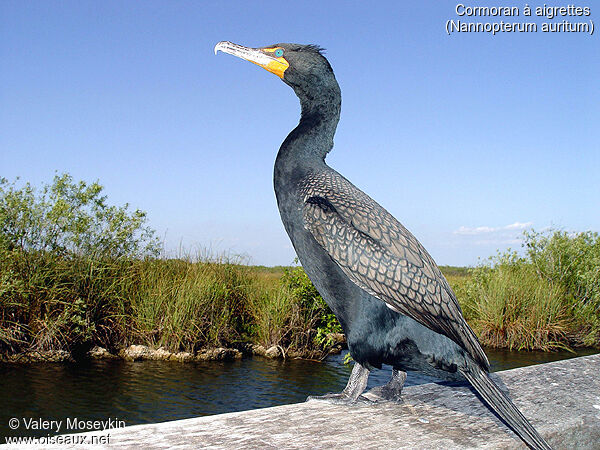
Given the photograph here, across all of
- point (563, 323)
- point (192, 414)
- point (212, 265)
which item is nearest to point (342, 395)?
point (192, 414)

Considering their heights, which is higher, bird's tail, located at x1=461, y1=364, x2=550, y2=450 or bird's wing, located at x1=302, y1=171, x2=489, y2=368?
bird's wing, located at x1=302, y1=171, x2=489, y2=368

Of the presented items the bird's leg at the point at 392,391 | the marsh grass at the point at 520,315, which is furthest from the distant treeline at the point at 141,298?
the bird's leg at the point at 392,391

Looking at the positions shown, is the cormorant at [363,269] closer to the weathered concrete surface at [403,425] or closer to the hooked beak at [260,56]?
the hooked beak at [260,56]

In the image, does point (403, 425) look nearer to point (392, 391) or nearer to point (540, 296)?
point (392, 391)

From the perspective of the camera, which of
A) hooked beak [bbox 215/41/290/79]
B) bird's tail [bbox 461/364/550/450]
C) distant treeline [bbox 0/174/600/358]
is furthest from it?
distant treeline [bbox 0/174/600/358]

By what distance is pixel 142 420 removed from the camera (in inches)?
237

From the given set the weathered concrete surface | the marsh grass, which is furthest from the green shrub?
the weathered concrete surface

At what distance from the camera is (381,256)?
2.50 m

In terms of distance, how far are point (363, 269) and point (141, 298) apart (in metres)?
7.63

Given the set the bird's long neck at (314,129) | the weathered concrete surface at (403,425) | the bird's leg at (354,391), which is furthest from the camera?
the bird's long neck at (314,129)

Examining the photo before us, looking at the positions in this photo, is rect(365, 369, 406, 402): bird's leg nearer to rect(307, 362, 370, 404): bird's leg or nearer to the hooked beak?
rect(307, 362, 370, 404): bird's leg

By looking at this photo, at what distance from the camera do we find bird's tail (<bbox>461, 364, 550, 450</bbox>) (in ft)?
6.77

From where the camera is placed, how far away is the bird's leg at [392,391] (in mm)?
2627

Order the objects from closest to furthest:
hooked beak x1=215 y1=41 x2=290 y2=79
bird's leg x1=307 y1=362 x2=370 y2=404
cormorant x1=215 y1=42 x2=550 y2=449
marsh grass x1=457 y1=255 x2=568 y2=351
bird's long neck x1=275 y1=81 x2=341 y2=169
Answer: cormorant x1=215 y1=42 x2=550 y2=449 < bird's leg x1=307 y1=362 x2=370 y2=404 < bird's long neck x1=275 y1=81 x2=341 y2=169 < hooked beak x1=215 y1=41 x2=290 y2=79 < marsh grass x1=457 y1=255 x2=568 y2=351
